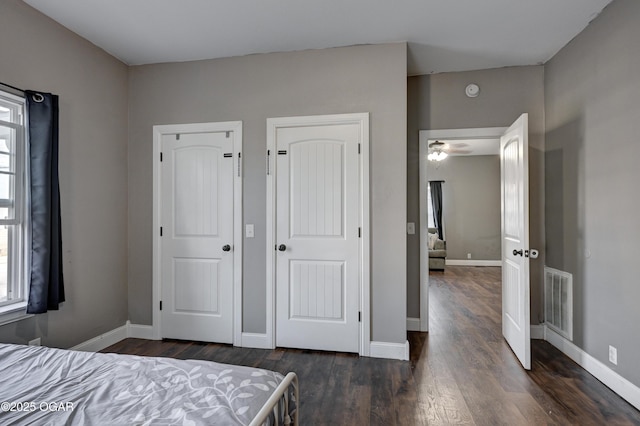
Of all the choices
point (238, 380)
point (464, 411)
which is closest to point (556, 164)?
point (464, 411)

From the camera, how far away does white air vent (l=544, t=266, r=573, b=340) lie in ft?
9.36

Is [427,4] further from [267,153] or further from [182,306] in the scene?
[182,306]

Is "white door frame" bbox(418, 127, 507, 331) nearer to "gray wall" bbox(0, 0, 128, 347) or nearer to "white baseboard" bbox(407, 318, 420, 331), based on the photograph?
"white baseboard" bbox(407, 318, 420, 331)

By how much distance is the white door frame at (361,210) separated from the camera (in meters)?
2.87

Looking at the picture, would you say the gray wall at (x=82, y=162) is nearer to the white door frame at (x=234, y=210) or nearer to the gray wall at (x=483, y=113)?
the white door frame at (x=234, y=210)

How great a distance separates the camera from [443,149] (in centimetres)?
710

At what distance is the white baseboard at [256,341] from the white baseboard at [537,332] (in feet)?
8.75

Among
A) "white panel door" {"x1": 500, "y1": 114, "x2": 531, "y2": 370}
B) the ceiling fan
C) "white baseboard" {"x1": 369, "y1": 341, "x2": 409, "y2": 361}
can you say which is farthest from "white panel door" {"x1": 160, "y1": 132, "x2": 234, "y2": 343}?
the ceiling fan

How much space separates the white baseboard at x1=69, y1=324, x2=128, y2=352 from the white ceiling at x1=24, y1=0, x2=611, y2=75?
8.81 ft

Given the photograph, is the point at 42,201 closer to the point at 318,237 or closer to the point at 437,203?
the point at 318,237

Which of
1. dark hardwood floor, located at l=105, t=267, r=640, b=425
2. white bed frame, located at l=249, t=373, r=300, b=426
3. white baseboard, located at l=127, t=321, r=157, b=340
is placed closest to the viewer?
white bed frame, located at l=249, t=373, r=300, b=426

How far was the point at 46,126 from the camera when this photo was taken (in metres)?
2.38

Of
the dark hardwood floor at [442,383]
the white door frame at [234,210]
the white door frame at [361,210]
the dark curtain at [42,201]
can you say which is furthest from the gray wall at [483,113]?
the dark curtain at [42,201]

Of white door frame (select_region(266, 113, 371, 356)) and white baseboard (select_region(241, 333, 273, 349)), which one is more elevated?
white door frame (select_region(266, 113, 371, 356))
